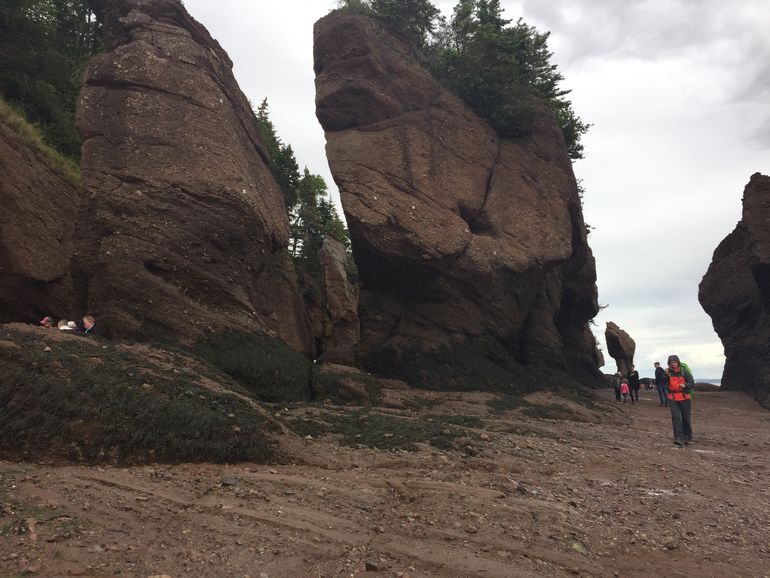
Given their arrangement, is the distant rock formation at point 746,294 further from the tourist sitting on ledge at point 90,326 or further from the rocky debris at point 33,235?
the rocky debris at point 33,235

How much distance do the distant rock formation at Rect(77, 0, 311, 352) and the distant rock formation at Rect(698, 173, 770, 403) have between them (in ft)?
70.0

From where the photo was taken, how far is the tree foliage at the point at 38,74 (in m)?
18.0

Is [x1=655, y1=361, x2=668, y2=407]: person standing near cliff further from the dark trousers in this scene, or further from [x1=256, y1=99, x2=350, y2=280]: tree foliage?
[x1=256, y1=99, x2=350, y2=280]: tree foliage

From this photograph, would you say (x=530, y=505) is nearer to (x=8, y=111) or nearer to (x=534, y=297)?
(x=8, y=111)

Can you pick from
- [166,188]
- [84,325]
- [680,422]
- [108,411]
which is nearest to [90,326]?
[84,325]

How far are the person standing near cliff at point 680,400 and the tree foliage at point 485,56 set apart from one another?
15795 mm

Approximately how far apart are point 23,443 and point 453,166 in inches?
746

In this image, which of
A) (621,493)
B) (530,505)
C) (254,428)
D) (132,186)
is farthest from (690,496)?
(132,186)

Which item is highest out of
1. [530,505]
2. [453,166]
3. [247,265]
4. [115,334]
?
[453,166]

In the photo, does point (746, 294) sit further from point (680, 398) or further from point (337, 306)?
point (337, 306)

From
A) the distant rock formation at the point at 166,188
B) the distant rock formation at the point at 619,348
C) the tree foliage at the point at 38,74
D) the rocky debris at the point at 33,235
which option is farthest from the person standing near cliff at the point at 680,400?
the distant rock formation at the point at 619,348

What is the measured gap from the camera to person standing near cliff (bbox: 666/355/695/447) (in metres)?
12.1

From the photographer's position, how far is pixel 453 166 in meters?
22.2

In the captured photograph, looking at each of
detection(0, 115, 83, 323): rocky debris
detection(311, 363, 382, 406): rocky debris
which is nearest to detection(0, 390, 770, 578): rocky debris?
detection(311, 363, 382, 406): rocky debris
